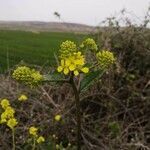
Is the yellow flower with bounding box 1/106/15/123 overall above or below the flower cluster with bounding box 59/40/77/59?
below

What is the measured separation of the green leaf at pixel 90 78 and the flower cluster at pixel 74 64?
0.16 meters

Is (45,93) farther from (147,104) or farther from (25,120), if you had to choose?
(147,104)

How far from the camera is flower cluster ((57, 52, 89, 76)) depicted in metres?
2.71

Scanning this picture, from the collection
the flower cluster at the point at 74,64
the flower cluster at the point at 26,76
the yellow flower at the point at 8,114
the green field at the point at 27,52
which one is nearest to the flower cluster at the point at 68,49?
the flower cluster at the point at 74,64

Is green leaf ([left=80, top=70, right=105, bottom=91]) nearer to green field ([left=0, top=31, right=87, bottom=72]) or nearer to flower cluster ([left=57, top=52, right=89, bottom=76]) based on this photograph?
flower cluster ([left=57, top=52, right=89, bottom=76])

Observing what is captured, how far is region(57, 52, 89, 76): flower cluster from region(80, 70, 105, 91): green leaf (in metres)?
0.16

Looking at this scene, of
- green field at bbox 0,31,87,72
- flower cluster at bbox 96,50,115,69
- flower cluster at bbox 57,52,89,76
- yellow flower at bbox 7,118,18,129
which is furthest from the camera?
green field at bbox 0,31,87,72

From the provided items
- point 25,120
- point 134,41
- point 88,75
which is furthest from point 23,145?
point 88,75

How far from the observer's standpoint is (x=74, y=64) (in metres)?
2.72

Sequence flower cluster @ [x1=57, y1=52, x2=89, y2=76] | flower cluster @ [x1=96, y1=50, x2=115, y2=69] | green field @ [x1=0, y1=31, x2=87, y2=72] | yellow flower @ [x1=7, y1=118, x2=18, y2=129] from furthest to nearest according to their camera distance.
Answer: green field @ [x1=0, y1=31, x2=87, y2=72], yellow flower @ [x1=7, y1=118, x2=18, y2=129], flower cluster @ [x1=96, y1=50, x2=115, y2=69], flower cluster @ [x1=57, y1=52, x2=89, y2=76]

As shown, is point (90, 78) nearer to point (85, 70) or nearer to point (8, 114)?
point (85, 70)

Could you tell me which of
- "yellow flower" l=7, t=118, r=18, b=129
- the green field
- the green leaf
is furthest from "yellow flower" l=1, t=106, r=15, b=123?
the green field

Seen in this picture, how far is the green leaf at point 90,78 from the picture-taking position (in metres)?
2.89

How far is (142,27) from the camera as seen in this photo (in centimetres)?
616
